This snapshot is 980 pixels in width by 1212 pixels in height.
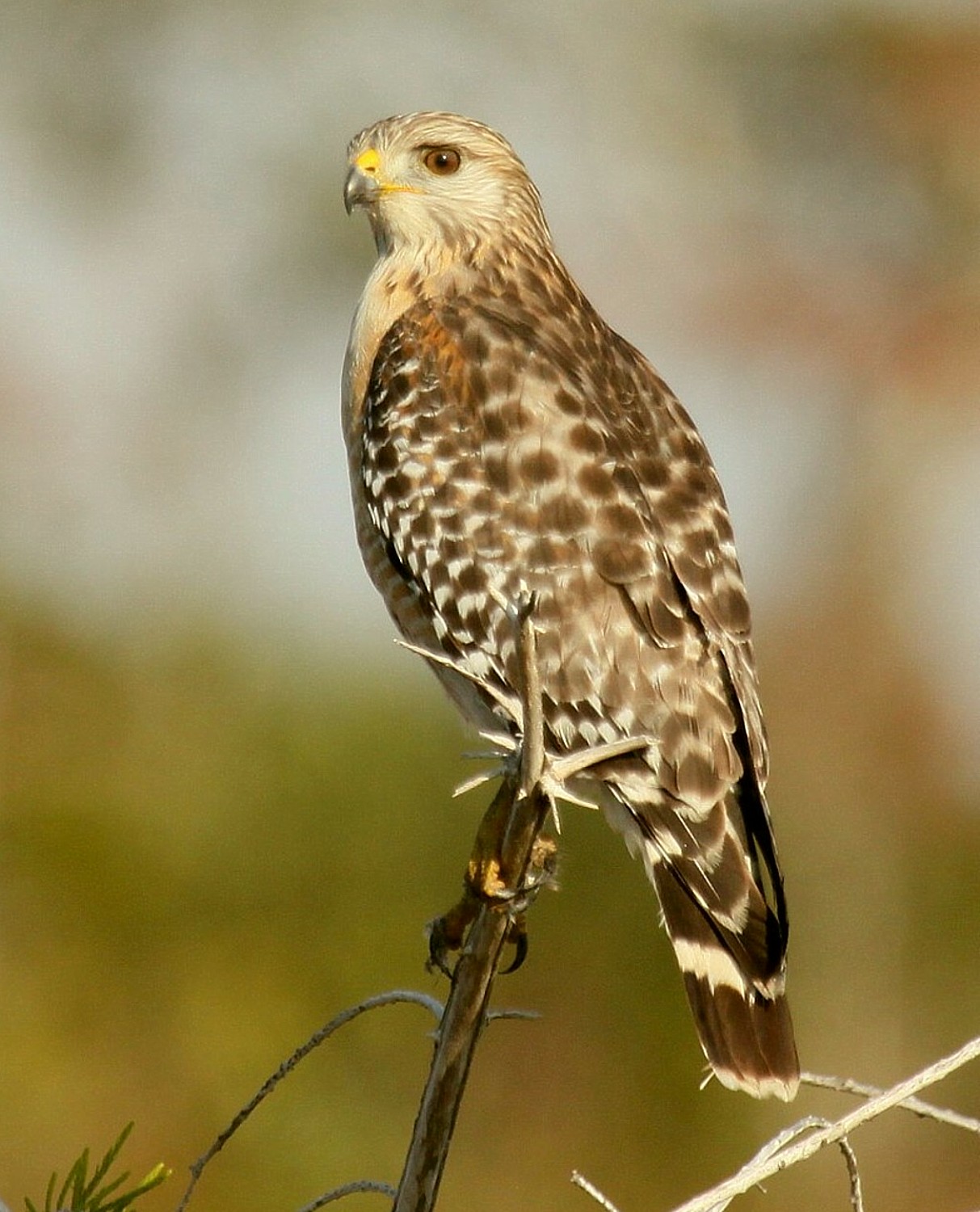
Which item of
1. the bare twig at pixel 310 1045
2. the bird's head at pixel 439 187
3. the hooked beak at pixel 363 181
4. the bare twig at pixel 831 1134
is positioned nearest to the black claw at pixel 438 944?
the bare twig at pixel 310 1045

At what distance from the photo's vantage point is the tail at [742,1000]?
403 centimetres

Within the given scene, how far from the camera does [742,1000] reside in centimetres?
408

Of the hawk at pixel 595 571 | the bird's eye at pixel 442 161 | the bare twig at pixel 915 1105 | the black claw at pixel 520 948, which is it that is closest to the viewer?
the bare twig at pixel 915 1105

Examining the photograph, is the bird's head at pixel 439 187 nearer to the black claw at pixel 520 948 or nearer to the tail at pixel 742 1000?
the black claw at pixel 520 948

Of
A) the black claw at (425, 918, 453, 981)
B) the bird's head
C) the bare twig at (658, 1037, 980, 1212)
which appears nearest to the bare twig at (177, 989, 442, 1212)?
the bare twig at (658, 1037, 980, 1212)

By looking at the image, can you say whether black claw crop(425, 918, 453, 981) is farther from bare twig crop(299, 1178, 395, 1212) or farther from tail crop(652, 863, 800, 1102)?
bare twig crop(299, 1178, 395, 1212)

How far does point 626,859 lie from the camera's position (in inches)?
510

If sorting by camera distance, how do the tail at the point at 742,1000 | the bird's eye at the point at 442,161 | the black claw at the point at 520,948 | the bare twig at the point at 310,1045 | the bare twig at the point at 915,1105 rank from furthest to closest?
the bird's eye at the point at 442,161
the black claw at the point at 520,948
the tail at the point at 742,1000
the bare twig at the point at 310,1045
the bare twig at the point at 915,1105

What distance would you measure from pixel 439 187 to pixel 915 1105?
3573 millimetres

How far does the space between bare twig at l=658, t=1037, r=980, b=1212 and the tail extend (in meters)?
1.23

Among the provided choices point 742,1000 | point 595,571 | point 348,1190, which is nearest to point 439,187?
point 595,571

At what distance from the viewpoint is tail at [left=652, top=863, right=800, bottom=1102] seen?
13.2ft

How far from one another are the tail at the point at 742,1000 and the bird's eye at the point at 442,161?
2.52 metres

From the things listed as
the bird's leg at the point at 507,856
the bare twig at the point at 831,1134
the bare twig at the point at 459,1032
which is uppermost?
the bird's leg at the point at 507,856
